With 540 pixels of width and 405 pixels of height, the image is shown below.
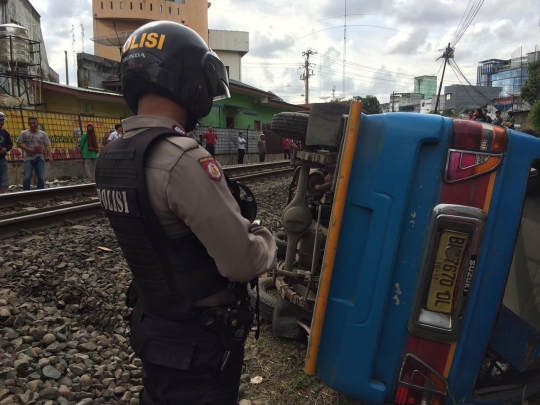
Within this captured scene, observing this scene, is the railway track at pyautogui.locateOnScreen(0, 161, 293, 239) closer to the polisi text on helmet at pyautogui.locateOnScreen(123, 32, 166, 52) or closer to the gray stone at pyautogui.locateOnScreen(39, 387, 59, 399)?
the gray stone at pyautogui.locateOnScreen(39, 387, 59, 399)

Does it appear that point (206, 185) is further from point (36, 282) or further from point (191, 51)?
→ point (36, 282)

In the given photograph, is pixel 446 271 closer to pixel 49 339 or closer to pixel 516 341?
pixel 516 341

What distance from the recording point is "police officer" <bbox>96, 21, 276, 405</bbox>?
56.1 inches

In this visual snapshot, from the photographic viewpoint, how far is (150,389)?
1.74 metres

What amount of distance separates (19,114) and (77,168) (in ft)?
8.04

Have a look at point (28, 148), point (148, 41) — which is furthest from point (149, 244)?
point (28, 148)

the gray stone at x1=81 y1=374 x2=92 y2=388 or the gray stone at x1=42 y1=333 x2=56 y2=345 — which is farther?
the gray stone at x1=42 y1=333 x2=56 y2=345

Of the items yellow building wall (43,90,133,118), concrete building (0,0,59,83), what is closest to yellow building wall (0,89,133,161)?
yellow building wall (43,90,133,118)

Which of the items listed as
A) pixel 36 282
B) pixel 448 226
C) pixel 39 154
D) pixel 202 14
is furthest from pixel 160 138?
pixel 202 14

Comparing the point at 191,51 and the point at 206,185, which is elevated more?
the point at 191,51

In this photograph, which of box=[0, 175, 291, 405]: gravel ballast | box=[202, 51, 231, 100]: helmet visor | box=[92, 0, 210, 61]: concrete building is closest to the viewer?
box=[202, 51, 231, 100]: helmet visor

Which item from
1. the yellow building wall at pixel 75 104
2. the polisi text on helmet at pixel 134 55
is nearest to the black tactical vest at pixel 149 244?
the polisi text on helmet at pixel 134 55

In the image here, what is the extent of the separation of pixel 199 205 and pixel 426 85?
87397 millimetres

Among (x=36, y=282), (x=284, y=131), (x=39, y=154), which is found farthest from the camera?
(x=39, y=154)
